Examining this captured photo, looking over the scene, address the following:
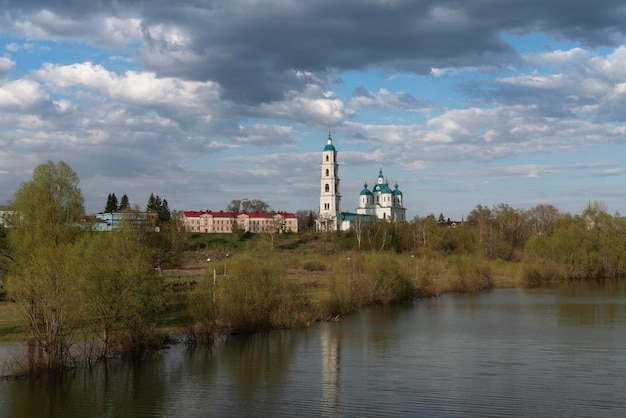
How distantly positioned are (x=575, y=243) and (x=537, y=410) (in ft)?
200

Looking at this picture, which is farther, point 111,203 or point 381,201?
point 381,201

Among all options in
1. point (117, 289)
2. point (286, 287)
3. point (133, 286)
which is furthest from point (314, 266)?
point (117, 289)

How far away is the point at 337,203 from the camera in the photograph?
139875 mm

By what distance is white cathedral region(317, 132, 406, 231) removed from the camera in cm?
13480

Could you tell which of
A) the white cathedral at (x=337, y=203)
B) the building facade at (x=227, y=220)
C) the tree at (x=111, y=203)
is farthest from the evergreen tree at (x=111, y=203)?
the white cathedral at (x=337, y=203)

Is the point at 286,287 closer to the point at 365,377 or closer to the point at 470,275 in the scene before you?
the point at 365,377

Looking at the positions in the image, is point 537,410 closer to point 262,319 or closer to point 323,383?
point 323,383

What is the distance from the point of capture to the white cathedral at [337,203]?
442 feet

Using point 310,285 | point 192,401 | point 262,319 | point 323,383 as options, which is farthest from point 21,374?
point 310,285

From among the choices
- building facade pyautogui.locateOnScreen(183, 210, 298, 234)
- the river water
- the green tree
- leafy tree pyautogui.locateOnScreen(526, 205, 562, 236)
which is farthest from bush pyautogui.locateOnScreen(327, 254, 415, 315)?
building facade pyautogui.locateOnScreen(183, 210, 298, 234)

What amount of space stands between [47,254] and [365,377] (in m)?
12.1

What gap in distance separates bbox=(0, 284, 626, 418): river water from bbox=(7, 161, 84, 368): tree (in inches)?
65.5

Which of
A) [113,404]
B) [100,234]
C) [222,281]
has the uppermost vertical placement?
[100,234]

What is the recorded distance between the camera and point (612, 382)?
Result: 2277 centimetres
